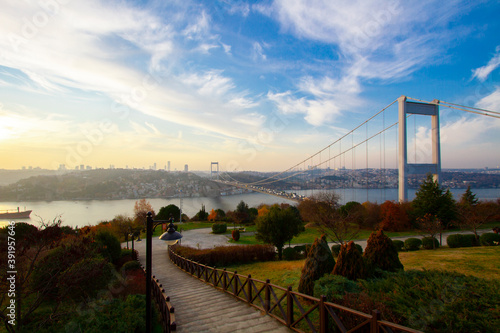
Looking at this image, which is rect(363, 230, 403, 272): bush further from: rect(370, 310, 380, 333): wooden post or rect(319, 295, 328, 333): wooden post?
rect(370, 310, 380, 333): wooden post

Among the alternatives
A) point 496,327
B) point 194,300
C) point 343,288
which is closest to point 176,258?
point 194,300

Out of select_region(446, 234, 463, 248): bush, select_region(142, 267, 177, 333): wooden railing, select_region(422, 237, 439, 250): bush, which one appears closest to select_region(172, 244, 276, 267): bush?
select_region(142, 267, 177, 333): wooden railing

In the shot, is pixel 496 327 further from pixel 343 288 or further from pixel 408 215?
pixel 408 215

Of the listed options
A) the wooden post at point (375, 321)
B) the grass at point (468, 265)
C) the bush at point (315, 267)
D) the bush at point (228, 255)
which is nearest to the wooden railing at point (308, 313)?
the wooden post at point (375, 321)

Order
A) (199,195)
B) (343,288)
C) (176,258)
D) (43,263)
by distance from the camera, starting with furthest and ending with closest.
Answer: (199,195), (176,258), (43,263), (343,288)

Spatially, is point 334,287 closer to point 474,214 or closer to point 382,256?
point 382,256

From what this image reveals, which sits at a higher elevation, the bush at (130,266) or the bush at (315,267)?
the bush at (315,267)

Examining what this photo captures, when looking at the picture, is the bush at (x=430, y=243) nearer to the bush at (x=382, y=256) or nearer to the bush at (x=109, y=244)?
the bush at (x=382, y=256)
